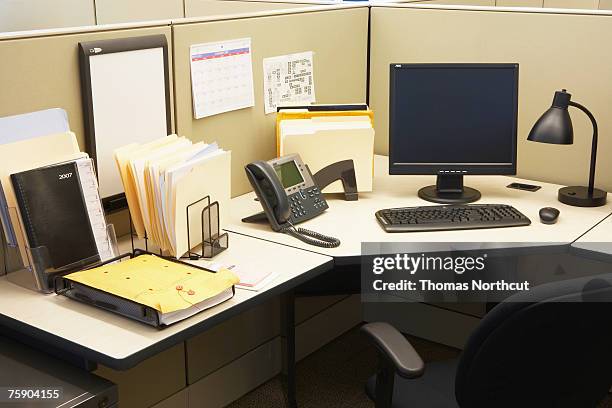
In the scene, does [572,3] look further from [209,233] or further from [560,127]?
[209,233]

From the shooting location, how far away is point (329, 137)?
235cm

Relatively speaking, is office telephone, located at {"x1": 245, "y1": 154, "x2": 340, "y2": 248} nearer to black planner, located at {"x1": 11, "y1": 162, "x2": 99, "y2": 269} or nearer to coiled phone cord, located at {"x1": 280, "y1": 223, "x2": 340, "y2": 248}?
coiled phone cord, located at {"x1": 280, "y1": 223, "x2": 340, "y2": 248}

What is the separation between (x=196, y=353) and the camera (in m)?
2.45

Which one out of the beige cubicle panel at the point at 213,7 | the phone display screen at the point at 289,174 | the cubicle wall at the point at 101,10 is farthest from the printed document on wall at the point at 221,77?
the beige cubicle panel at the point at 213,7

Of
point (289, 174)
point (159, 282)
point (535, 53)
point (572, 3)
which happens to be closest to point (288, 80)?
point (289, 174)

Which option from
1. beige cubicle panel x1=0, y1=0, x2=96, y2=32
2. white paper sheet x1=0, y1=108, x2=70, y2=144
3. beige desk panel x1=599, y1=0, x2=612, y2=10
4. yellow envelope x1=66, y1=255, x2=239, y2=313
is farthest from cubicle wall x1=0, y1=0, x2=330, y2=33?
beige desk panel x1=599, y1=0, x2=612, y2=10

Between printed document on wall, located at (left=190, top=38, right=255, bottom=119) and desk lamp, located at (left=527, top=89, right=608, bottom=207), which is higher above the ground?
printed document on wall, located at (left=190, top=38, right=255, bottom=119)

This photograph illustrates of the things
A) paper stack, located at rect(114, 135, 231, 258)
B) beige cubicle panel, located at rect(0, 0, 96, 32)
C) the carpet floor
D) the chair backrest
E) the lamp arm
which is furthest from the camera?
beige cubicle panel, located at rect(0, 0, 96, 32)

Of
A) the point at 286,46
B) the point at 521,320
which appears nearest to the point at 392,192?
the point at 286,46

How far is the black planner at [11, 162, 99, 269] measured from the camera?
172 cm

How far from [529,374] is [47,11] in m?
2.20

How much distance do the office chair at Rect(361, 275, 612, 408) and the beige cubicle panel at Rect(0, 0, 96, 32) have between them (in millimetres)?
1875

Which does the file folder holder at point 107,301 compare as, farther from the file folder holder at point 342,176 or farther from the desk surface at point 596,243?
the desk surface at point 596,243

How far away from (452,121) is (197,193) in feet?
2.70
